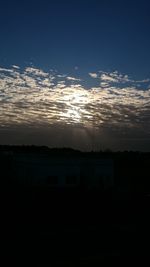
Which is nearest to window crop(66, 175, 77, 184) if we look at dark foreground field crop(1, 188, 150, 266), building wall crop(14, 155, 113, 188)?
building wall crop(14, 155, 113, 188)

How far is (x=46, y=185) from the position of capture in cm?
3656

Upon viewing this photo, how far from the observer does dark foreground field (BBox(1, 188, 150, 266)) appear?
711 inches

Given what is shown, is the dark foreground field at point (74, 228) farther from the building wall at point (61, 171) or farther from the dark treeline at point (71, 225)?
the building wall at point (61, 171)

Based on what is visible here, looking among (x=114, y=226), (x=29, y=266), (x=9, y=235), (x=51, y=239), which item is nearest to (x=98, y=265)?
(x=29, y=266)

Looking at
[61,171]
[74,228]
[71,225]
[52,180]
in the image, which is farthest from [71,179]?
[74,228]

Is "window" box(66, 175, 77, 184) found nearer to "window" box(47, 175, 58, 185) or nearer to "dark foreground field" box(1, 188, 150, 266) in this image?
"dark foreground field" box(1, 188, 150, 266)

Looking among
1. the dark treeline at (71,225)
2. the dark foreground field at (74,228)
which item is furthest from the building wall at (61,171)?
the dark foreground field at (74,228)

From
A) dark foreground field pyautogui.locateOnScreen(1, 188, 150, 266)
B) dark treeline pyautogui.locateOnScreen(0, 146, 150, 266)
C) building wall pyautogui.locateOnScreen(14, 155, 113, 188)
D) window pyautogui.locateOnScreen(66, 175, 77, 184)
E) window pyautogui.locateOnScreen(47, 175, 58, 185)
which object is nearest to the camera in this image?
dark foreground field pyautogui.locateOnScreen(1, 188, 150, 266)

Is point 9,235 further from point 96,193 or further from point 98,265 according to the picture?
point 96,193

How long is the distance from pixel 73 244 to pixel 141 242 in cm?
382

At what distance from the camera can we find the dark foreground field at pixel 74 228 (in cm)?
1805

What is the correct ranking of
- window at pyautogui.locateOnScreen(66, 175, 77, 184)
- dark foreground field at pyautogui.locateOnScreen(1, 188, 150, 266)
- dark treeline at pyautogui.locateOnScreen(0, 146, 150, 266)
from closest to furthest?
dark foreground field at pyautogui.locateOnScreen(1, 188, 150, 266) < dark treeline at pyautogui.locateOnScreen(0, 146, 150, 266) < window at pyautogui.locateOnScreen(66, 175, 77, 184)

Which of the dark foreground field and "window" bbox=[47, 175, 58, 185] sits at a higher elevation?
"window" bbox=[47, 175, 58, 185]

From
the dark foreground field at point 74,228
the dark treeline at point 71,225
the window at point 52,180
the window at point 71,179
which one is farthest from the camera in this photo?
the window at point 71,179
